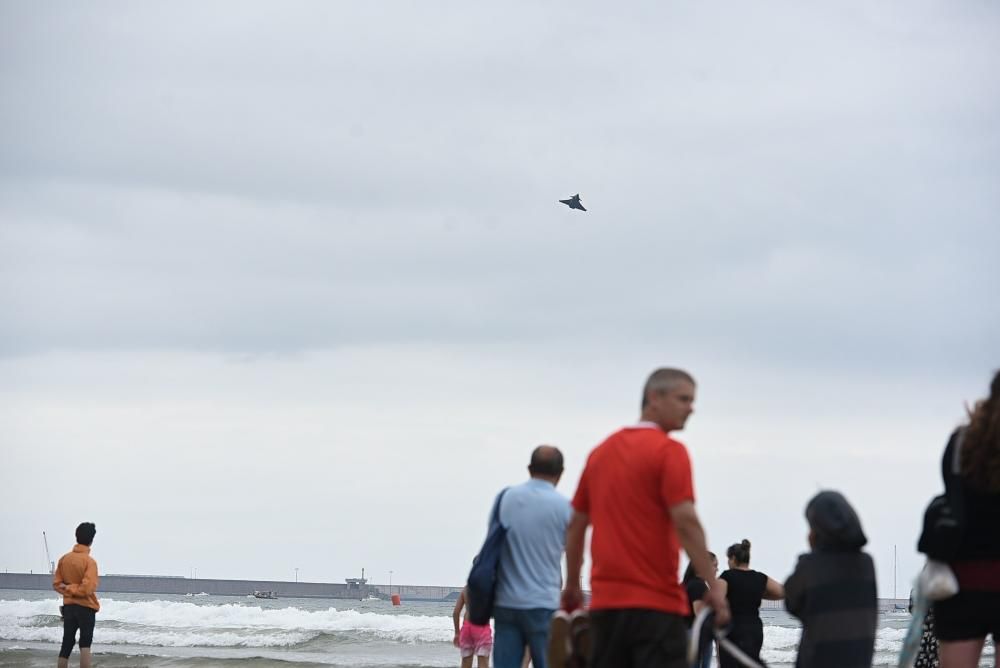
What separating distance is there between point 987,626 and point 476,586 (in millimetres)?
3248

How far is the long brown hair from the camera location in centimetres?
473

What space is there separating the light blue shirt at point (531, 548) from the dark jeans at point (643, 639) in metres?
2.28

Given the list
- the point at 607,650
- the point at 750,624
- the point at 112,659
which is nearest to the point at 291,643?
the point at 112,659

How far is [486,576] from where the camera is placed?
7332 mm

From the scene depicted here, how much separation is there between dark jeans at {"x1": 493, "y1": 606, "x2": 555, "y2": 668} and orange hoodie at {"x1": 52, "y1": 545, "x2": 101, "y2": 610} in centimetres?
586

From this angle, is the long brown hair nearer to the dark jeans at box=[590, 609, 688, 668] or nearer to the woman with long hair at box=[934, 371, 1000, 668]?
the woman with long hair at box=[934, 371, 1000, 668]

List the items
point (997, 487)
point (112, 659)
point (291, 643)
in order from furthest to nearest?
point (291, 643)
point (112, 659)
point (997, 487)

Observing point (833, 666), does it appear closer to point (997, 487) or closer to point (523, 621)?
point (997, 487)

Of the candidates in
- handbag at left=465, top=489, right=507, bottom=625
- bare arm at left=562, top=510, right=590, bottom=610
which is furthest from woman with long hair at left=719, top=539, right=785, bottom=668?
bare arm at left=562, top=510, right=590, bottom=610

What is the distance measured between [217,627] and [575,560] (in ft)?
100

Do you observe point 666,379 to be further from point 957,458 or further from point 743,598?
point 743,598

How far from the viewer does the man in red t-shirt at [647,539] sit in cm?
499

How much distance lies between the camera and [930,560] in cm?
479

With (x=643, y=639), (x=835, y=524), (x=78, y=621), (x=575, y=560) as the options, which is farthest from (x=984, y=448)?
(x=78, y=621)
